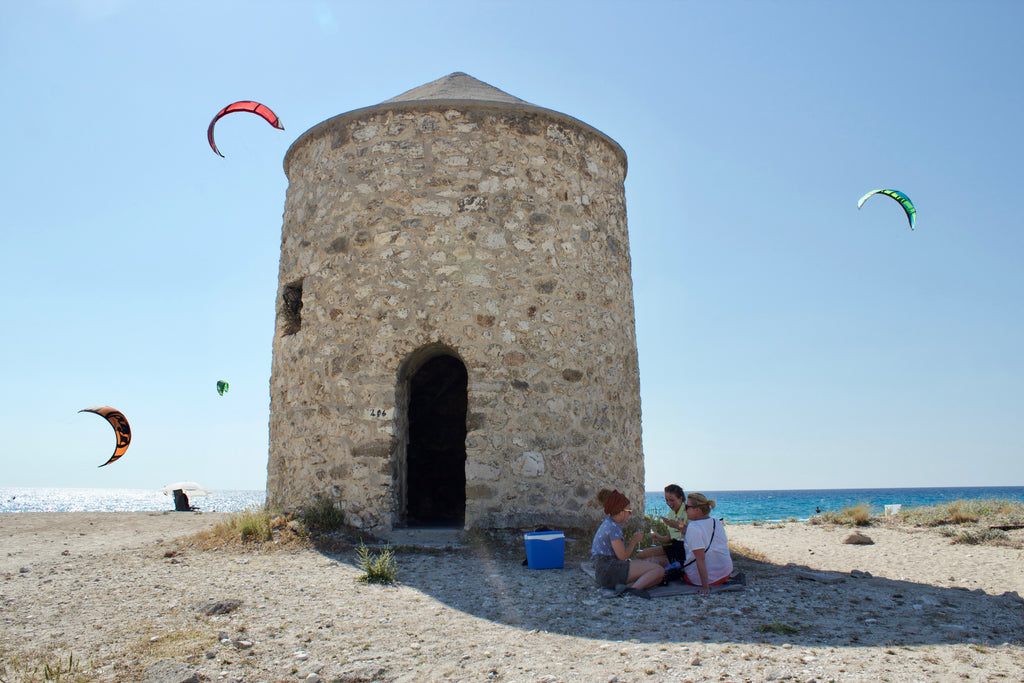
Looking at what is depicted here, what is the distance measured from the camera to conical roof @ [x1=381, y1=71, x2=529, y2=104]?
8102mm

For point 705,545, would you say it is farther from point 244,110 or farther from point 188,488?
point 188,488

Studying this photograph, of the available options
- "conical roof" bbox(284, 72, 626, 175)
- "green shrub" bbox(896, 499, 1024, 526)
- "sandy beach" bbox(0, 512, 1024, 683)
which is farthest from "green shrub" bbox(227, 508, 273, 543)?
"green shrub" bbox(896, 499, 1024, 526)

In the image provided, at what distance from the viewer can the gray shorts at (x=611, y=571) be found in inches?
210

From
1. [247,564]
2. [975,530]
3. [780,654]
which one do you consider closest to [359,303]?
[247,564]

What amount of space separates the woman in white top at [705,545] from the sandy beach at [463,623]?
0.26m

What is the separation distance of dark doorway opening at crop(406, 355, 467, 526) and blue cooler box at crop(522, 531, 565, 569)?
14.6ft

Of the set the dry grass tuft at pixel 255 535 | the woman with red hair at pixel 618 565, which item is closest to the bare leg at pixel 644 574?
the woman with red hair at pixel 618 565

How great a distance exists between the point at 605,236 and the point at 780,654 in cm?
553

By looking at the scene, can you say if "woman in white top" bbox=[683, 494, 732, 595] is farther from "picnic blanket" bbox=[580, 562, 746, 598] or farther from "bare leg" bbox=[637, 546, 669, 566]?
"bare leg" bbox=[637, 546, 669, 566]

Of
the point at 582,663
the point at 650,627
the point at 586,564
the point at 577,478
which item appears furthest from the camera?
the point at 577,478

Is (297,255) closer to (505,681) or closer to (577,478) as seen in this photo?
(577,478)

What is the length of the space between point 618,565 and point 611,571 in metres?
0.07

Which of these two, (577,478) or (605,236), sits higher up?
(605,236)

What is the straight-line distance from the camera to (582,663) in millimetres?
3717
